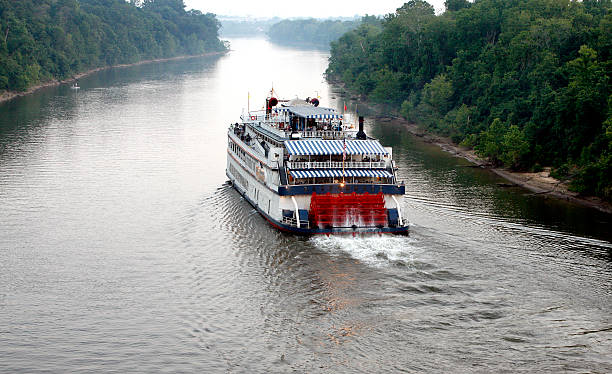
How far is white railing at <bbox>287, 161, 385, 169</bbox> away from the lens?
5397 cm

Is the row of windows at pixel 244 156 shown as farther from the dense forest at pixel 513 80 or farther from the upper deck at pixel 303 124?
the dense forest at pixel 513 80

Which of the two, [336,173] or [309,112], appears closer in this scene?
[336,173]

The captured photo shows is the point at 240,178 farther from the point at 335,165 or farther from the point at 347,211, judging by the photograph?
the point at 347,211

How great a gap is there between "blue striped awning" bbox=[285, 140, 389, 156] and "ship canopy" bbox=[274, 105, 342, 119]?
4.22 m

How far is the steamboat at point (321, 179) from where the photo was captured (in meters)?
50.7

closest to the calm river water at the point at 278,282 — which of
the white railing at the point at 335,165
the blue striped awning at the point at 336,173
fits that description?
the blue striped awning at the point at 336,173

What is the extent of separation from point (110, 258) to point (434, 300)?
20.8 m

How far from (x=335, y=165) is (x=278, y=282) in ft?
44.9

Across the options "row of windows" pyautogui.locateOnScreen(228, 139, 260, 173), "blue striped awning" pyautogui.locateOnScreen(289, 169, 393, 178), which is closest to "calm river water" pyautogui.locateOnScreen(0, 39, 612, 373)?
"row of windows" pyautogui.locateOnScreen(228, 139, 260, 173)

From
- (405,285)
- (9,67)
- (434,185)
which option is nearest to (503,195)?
(434,185)

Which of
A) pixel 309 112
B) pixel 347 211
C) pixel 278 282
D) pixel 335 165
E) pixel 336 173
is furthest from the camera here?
pixel 309 112

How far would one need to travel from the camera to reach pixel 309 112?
61406 mm

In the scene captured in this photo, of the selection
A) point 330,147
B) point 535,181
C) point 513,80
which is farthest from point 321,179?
point 513,80

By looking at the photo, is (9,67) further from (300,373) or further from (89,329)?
(300,373)
